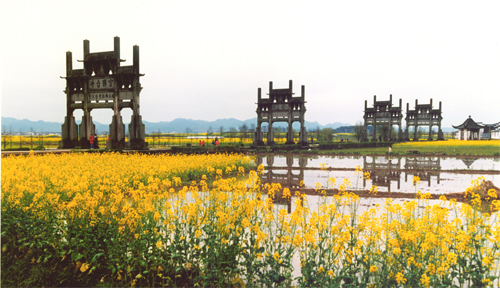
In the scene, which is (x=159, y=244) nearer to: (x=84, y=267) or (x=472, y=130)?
(x=84, y=267)

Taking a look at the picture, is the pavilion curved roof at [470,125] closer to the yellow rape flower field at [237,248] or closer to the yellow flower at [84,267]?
the yellow rape flower field at [237,248]

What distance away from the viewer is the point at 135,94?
2633cm

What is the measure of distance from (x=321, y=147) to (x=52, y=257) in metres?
34.6

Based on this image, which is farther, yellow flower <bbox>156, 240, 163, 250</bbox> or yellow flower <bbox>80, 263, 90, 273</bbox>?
yellow flower <bbox>80, 263, 90, 273</bbox>

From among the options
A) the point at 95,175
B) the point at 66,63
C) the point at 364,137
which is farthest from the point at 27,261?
the point at 364,137

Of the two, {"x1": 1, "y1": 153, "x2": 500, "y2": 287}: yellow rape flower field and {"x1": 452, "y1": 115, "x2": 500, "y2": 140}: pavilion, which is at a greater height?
{"x1": 452, "y1": 115, "x2": 500, "y2": 140}: pavilion

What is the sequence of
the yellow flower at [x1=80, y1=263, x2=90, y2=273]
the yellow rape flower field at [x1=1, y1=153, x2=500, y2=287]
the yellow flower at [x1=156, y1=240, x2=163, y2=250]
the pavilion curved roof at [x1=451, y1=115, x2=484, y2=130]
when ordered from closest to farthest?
the yellow rape flower field at [x1=1, y1=153, x2=500, y2=287] → the yellow flower at [x1=156, y1=240, x2=163, y2=250] → the yellow flower at [x1=80, y1=263, x2=90, y2=273] → the pavilion curved roof at [x1=451, y1=115, x2=484, y2=130]

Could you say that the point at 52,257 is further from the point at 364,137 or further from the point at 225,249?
the point at 364,137

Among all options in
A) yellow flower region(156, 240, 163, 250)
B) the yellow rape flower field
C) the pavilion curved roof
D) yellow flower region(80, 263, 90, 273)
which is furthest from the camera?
the pavilion curved roof

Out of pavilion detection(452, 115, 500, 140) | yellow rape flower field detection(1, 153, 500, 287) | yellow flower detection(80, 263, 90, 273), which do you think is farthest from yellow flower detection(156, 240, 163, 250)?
pavilion detection(452, 115, 500, 140)

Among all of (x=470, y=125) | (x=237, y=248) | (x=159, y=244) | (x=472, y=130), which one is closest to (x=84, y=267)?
(x=159, y=244)

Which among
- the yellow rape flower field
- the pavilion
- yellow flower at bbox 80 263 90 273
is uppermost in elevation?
the pavilion

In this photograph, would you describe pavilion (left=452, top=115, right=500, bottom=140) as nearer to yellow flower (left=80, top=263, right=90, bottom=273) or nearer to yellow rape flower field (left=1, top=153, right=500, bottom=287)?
yellow rape flower field (left=1, top=153, right=500, bottom=287)

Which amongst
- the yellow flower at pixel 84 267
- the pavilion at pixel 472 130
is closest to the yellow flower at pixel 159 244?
the yellow flower at pixel 84 267
